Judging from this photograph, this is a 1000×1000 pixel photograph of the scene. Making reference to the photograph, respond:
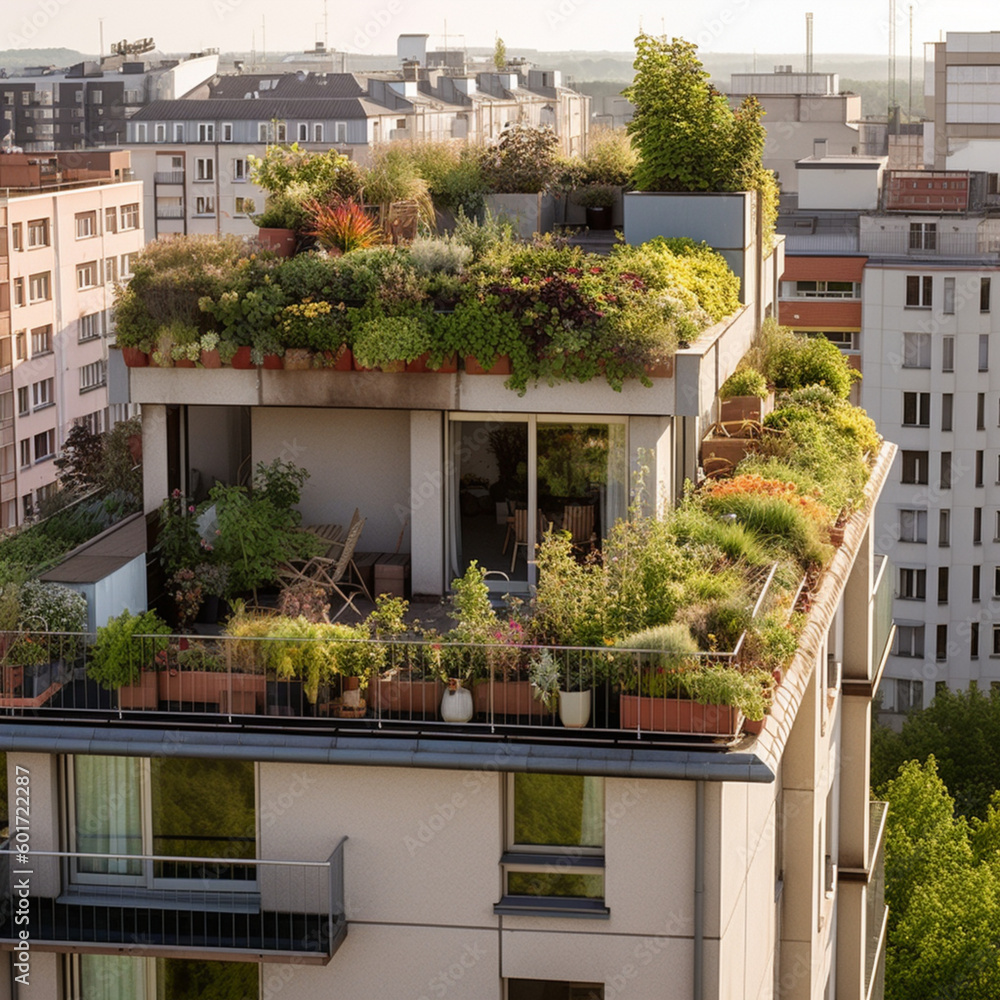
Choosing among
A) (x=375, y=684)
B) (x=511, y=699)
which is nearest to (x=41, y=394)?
(x=375, y=684)

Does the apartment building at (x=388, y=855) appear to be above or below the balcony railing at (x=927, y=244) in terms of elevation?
below

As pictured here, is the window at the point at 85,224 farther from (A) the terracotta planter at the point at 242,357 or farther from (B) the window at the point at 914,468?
(A) the terracotta planter at the point at 242,357

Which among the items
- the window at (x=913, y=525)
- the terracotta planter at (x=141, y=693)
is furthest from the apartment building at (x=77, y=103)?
the terracotta planter at (x=141, y=693)

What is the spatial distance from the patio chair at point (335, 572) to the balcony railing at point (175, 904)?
2878 mm

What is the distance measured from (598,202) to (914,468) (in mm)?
40133

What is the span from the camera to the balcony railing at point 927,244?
67.1 meters

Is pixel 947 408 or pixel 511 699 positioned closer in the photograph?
pixel 511 699

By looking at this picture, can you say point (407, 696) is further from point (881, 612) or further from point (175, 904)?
point (881, 612)

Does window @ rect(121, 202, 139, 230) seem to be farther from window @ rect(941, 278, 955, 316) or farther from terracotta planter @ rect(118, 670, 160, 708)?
terracotta planter @ rect(118, 670, 160, 708)

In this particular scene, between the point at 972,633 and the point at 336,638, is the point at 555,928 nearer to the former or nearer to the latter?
the point at 336,638

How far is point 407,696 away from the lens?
13531mm

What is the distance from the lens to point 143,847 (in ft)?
47.3

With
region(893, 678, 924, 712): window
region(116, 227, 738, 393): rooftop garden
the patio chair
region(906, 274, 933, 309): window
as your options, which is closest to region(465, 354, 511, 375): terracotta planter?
region(116, 227, 738, 393): rooftop garden

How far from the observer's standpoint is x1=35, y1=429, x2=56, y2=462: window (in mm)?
81375
